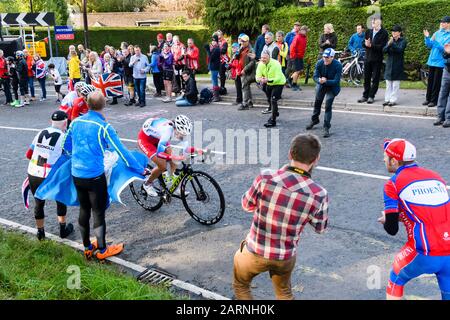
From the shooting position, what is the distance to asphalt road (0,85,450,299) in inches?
203

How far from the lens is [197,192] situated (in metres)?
6.70

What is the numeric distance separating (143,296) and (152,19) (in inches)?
2159

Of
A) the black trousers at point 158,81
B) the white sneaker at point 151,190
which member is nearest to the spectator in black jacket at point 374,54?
the black trousers at point 158,81

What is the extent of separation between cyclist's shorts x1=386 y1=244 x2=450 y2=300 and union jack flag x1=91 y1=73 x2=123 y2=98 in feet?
46.7

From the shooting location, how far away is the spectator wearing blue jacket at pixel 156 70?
17031 mm

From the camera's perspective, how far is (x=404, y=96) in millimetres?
13672

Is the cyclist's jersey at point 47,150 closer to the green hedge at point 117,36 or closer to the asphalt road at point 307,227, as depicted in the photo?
the asphalt road at point 307,227

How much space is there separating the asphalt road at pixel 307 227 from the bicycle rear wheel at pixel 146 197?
0.34 ft

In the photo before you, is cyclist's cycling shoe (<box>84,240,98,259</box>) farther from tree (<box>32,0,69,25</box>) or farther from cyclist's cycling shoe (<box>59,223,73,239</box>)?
tree (<box>32,0,69,25</box>)

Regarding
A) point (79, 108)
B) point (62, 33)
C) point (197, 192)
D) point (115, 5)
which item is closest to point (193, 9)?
point (115, 5)

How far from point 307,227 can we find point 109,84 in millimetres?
12131

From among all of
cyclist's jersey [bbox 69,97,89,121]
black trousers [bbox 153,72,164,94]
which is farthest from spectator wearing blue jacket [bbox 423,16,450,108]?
black trousers [bbox 153,72,164,94]

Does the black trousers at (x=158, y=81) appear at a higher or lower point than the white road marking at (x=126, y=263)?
higher
